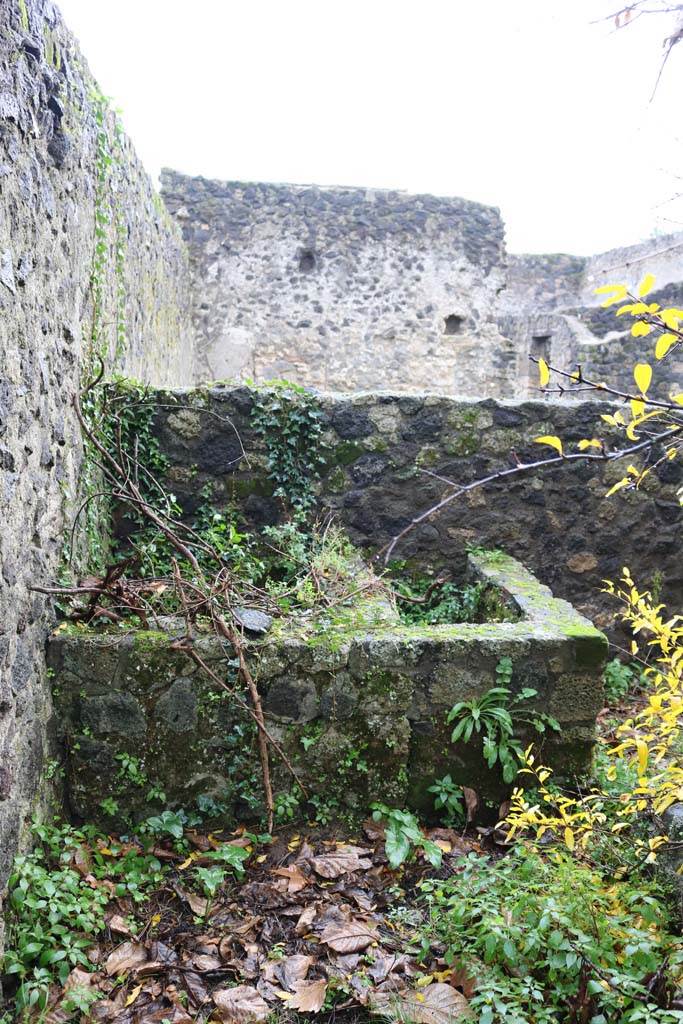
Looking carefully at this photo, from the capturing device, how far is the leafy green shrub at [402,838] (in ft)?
8.63

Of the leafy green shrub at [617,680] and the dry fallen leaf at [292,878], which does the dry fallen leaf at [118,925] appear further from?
the leafy green shrub at [617,680]

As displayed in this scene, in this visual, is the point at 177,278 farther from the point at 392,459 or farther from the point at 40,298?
the point at 40,298

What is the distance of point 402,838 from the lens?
2732mm

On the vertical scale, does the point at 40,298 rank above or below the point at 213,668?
above

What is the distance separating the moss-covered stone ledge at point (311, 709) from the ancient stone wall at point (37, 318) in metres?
0.26

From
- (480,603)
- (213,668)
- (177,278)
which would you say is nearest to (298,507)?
(480,603)

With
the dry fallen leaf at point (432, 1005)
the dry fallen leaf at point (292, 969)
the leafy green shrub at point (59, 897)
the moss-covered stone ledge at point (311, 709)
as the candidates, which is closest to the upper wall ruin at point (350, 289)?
the moss-covered stone ledge at point (311, 709)

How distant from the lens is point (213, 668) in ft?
9.12

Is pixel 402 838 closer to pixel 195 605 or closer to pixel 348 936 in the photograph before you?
pixel 348 936

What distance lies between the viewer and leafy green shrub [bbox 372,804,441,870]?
8.63 ft

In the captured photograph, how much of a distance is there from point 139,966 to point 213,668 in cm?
100

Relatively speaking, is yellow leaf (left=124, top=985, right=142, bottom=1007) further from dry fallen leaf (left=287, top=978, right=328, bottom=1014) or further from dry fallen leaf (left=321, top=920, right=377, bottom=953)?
dry fallen leaf (left=321, top=920, right=377, bottom=953)

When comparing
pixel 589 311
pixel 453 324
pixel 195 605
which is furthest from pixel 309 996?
pixel 589 311

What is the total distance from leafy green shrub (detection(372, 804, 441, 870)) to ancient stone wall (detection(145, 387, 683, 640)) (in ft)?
6.10
